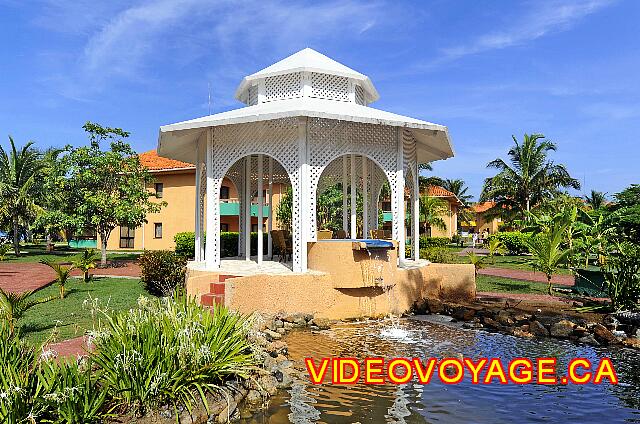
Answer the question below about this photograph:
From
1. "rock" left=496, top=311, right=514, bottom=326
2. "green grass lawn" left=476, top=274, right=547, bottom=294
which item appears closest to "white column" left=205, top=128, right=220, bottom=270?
"rock" left=496, top=311, right=514, bottom=326

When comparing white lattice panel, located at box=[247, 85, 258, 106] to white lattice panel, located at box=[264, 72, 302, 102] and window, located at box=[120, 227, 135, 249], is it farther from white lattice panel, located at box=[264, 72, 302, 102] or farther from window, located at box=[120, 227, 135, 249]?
window, located at box=[120, 227, 135, 249]

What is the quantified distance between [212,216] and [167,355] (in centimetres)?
781

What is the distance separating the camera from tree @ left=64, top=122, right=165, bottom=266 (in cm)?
2130

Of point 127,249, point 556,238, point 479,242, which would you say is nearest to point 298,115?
point 556,238

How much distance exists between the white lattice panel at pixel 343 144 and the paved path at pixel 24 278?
893 cm

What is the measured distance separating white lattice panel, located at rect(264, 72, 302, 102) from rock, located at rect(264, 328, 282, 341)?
287 inches

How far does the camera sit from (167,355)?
5145 millimetres

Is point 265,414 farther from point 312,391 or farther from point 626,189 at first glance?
point 626,189

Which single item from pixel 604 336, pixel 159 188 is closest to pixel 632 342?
pixel 604 336

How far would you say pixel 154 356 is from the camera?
16.7ft

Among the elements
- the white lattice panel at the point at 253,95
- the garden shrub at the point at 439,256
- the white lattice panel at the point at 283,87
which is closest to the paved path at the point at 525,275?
the garden shrub at the point at 439,256

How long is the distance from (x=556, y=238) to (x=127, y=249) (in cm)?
3160

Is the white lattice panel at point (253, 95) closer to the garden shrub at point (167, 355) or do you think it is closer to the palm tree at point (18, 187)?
the garden shrub at point (167, 355)

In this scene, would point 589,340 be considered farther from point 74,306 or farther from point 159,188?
point 159,188
